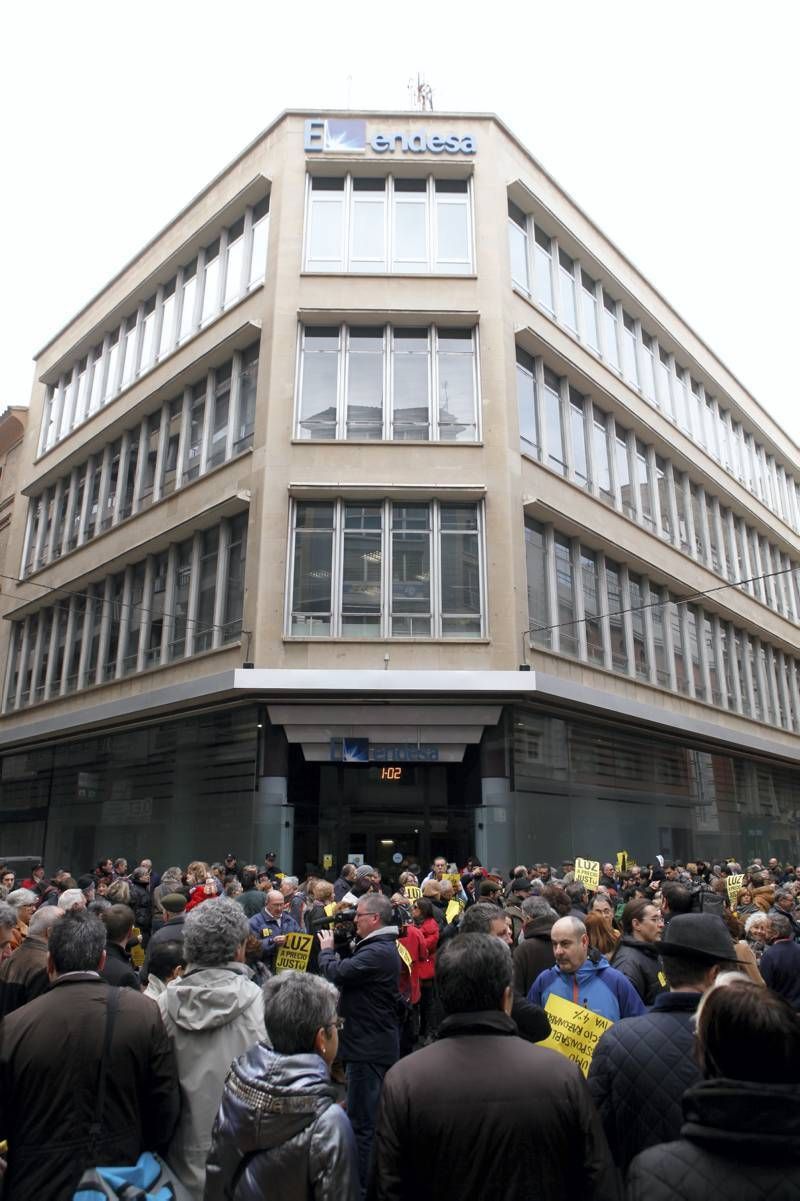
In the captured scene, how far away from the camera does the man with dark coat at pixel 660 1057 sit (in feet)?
9.98

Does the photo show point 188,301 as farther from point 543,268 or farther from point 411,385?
point 543,268

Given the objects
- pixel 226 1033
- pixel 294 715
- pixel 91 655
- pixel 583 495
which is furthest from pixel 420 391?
pixel 226 1033

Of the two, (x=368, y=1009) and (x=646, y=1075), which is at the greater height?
(x=646, y=1075)

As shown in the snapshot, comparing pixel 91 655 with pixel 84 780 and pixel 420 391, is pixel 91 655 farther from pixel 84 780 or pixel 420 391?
pixel 420 391

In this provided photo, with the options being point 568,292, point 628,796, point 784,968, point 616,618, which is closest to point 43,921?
point 784,968

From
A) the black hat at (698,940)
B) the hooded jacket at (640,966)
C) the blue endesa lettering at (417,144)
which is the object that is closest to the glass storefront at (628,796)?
the hooded jacket at (640,966)

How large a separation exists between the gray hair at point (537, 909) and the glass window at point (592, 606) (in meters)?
16.7

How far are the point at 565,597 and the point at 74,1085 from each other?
20073 millimetres

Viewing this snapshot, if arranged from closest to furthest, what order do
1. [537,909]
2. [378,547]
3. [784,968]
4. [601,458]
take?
[537,909]
[784,968]
[378,547]
[601,458]

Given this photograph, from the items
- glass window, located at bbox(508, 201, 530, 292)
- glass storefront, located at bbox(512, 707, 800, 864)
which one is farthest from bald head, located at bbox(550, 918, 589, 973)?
glass window, located at bbox(508, 201, 530, 292)

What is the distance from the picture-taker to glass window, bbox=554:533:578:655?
21.9 metres

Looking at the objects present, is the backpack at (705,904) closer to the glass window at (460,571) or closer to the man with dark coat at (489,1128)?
the man with dark coat at (489,1128)

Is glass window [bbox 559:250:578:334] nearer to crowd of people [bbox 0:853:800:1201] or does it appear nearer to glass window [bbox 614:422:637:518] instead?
glass window [bbox 614:422:637:518]

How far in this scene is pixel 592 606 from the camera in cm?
2342
